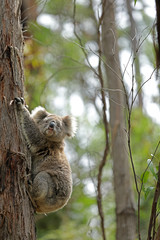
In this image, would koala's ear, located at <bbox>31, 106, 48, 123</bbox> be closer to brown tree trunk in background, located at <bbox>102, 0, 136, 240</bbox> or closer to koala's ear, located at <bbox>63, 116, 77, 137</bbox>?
koala's ear, located at <bbox>63, 116, 77, 137</bbox>

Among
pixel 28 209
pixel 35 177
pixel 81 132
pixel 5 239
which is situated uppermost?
pixel 81 132

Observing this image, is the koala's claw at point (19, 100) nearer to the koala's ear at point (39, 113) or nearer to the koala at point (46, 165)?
the koala at point (46, 165)

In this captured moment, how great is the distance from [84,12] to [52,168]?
6.91 meters

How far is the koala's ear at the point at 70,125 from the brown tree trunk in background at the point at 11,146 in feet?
6.96

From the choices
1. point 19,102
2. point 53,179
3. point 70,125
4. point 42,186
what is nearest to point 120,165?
point 70,125

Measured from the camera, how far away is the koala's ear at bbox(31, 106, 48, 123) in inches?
237

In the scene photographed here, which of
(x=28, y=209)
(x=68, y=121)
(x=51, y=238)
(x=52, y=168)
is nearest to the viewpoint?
(x=28, y=209)

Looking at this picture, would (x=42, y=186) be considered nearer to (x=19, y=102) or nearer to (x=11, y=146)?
(x=11, y=146)

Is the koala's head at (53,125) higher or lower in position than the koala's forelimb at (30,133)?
higher

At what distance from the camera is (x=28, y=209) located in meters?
3.99

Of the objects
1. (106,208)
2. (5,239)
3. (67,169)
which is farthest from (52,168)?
(106,208)

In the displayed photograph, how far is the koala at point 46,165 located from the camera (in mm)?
4727

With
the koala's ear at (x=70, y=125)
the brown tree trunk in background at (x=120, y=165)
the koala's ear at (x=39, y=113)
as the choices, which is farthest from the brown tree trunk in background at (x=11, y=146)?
the brown tree trunk in background at (x=120, y=165)

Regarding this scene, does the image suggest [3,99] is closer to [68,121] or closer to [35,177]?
[35,177]
